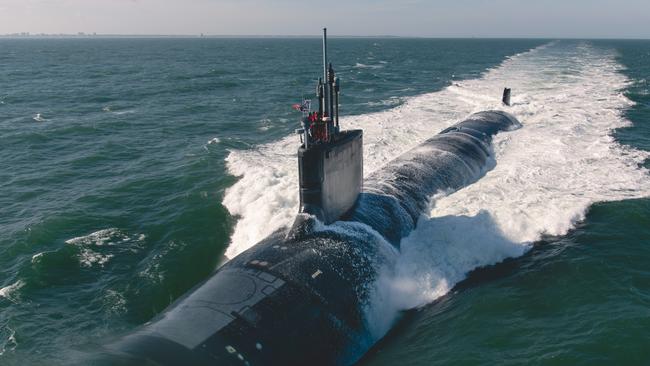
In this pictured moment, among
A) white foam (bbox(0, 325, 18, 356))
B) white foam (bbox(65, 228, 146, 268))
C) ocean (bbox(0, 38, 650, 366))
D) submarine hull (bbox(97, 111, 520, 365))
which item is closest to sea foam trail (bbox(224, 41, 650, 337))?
ocean (bbox(0, 38, 650, 366))

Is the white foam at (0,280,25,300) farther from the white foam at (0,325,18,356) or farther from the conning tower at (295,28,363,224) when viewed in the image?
the conning tower at (295,28,363,224)

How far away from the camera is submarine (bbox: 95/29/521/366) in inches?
408

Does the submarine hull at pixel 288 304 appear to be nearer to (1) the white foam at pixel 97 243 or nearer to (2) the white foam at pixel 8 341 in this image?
(2) the white foam at pixel 8 341

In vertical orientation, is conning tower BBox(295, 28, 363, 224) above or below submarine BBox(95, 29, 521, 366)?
above

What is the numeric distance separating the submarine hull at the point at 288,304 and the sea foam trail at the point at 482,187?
3.05 feet

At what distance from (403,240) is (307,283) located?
5.42 m

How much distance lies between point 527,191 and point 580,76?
1731 inches

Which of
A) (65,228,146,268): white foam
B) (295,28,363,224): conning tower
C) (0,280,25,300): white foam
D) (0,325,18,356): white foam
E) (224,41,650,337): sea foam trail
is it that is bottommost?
(0,325,18,356): white foam

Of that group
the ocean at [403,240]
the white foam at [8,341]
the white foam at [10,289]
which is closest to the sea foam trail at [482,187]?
the ocean at [403,240]

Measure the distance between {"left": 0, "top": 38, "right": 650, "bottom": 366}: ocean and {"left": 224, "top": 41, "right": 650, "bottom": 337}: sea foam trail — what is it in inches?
4.0

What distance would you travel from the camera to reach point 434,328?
1355 centimetres

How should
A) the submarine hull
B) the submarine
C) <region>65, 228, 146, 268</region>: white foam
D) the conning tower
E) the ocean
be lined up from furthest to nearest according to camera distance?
<region>65, 228, 146, 268</region>: white foam, the conning tower, the ocean, the submarine, the submarine hull

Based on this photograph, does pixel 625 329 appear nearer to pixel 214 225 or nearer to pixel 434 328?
pixel 434 328

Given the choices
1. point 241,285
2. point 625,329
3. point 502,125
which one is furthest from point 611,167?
point 241,285
